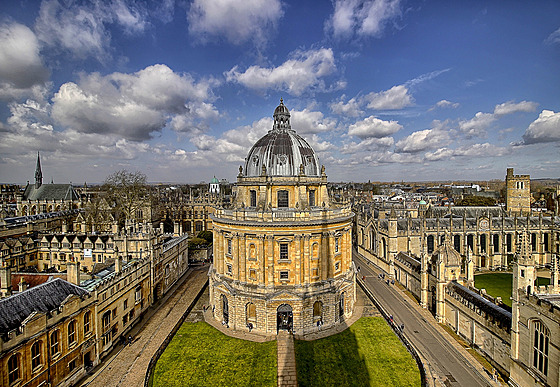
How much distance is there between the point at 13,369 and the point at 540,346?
1272 inches

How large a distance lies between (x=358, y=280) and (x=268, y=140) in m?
25.2

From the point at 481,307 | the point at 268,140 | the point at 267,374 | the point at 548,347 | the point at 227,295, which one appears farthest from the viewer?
the point at 268,140

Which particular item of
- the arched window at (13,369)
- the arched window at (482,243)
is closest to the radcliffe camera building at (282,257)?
the arched window at (13,369)

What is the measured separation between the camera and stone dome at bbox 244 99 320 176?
1412 inches

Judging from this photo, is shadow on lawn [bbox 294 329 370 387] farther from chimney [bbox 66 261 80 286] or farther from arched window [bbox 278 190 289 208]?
chimney [bbox 66 261 80 286]

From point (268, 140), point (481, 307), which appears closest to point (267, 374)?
point (481, 307)

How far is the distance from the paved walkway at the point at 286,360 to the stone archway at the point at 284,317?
0.75 m

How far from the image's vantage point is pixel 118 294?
31.1m

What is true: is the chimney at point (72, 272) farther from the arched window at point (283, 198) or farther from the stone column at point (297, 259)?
the arched window at point (283, 198)

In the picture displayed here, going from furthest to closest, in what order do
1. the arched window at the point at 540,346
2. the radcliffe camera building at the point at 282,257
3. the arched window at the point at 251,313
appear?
the arched window at the point at 251,313, the radcliffe camera building at the point at 282,257, the arched window at the point at 540,346

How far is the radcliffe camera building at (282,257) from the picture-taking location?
103ft

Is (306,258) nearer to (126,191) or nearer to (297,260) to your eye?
(297,260)

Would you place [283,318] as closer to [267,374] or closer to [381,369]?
[267,374]

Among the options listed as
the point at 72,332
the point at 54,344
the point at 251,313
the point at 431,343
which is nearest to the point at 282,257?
the point at 251,313
